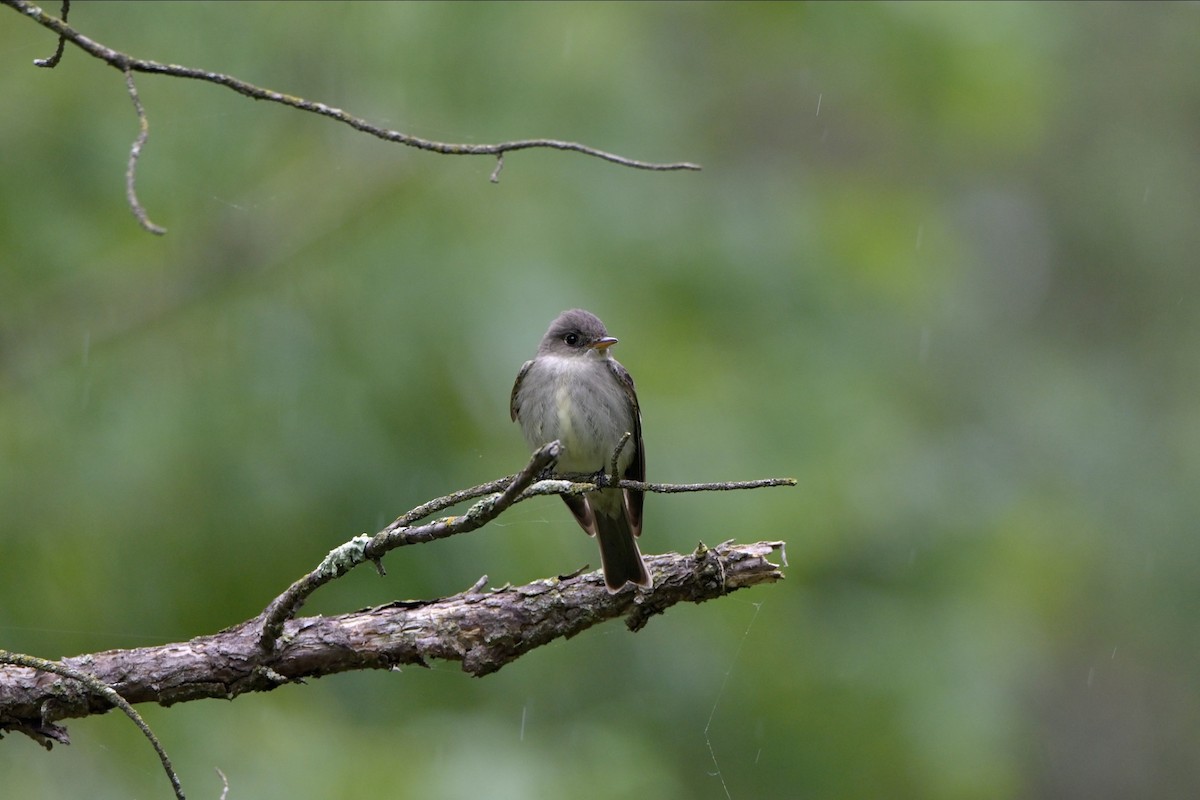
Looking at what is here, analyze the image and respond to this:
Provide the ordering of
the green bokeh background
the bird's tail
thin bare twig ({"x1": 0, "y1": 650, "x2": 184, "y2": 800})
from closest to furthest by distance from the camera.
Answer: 1. thin bare twig ({"x1": 0, "y1": 650, "x2": 184, "y2": 800})
2. the bird's tail
3. the green bokeh background

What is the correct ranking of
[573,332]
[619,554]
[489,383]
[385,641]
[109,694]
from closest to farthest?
[109,694]
[385,641]
[619,554]
[489,383]
[573,332]

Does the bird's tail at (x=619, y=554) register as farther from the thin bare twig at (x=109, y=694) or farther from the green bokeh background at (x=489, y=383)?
the thin bare twig at (x=109, y=694)

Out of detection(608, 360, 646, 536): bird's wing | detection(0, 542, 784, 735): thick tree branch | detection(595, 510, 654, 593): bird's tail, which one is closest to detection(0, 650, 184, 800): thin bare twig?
detection(0, 542, 784, 735): thick tree branch

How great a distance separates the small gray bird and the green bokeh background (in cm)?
9

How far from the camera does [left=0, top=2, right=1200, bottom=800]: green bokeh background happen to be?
151 inches

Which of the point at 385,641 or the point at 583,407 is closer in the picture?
the point at 385,641

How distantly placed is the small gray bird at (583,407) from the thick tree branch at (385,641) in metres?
0.94

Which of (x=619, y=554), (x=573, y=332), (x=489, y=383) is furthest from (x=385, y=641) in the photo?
(x=573, y=332)

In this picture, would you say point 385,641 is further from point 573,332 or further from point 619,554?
point 573,332

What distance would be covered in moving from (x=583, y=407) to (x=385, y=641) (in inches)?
61.1

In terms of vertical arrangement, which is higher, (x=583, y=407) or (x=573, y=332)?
(x=573, y=332)

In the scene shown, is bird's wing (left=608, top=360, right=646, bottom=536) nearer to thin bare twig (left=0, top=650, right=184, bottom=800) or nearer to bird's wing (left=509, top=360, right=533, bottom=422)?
bird's wing (left=509, top=360, right=533, bottom=422)

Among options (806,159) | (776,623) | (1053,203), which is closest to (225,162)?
(776,623)

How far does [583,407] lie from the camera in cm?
444
